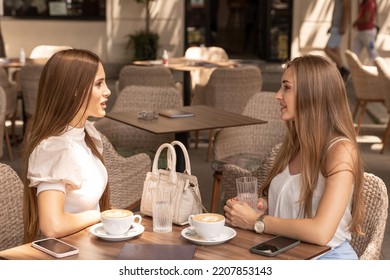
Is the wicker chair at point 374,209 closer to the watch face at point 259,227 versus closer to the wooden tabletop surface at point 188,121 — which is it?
the watch face at point 259,227

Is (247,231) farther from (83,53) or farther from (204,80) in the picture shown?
(204,80)

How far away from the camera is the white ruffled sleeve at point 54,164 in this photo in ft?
8.54

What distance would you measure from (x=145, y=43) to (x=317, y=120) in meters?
9.92

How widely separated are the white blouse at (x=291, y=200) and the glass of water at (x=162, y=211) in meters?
0.41

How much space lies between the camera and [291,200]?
272 centimetres

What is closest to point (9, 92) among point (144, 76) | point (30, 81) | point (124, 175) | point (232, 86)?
point (30, 81)

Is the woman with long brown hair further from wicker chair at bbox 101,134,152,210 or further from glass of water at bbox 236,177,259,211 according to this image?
wicker chair at bbox 101,134,152,210

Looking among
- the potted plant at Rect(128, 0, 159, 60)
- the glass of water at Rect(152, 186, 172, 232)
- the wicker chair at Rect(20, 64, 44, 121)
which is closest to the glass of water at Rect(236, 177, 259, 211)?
the glass of water at Rect(152, 186, 172, 232)

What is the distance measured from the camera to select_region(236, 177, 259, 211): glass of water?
2.75 meters

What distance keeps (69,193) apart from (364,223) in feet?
3.41

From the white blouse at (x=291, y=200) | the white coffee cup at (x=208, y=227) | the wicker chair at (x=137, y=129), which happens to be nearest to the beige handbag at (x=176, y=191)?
the white coffee cup at (x=208, y=227)

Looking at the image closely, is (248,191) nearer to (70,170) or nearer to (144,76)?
(70,170)
